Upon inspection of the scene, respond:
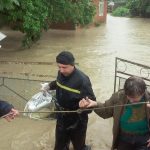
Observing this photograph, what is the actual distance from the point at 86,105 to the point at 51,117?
262 cm

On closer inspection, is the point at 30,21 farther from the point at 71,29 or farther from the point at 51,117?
the point at 71,29

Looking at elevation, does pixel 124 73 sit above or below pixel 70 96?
below

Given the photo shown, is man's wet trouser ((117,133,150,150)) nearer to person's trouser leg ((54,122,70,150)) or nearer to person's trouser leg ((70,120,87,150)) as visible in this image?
person's trouser leg ((70,120,87,150))

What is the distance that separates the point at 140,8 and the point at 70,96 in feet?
136

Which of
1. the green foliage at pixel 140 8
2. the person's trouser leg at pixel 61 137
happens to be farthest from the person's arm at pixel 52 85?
the green foliage at pixel 140 8

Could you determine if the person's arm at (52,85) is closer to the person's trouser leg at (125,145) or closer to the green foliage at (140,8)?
the person's trouser leg at (125,145)

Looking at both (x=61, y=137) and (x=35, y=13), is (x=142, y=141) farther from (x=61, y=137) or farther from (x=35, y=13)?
(x=35, y=13)

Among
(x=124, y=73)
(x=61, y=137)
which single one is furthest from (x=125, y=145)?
(x=124, y=73)

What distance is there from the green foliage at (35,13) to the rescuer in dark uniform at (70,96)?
8311mm

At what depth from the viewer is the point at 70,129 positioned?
5.40 m

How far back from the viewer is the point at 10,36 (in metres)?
22.9

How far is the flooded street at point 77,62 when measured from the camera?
711 centimetres

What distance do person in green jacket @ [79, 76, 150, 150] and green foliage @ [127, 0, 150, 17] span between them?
40.3m

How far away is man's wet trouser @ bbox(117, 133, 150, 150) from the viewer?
4.46 metres
